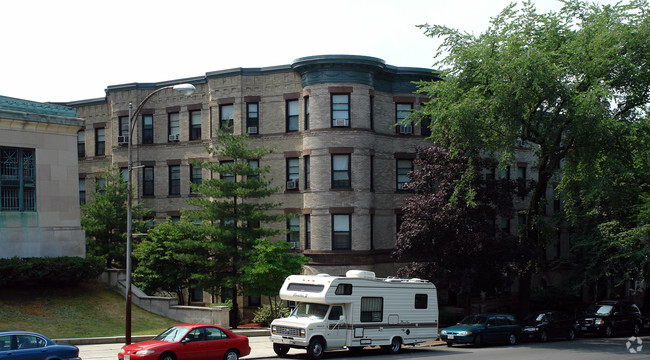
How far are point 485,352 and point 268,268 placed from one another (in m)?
9.80

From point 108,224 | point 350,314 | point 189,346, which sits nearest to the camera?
point 189,346

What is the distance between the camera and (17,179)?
28641 millimetres

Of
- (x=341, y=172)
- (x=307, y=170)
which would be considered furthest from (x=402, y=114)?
(x=307, y=170)

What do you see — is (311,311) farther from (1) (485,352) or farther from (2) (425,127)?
(2) (425,127)

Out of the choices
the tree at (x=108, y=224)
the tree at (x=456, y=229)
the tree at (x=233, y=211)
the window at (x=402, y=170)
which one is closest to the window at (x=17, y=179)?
the tree at (x=108, y=224)

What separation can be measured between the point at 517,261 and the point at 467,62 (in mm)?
10034

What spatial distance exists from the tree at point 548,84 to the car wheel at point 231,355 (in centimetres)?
1461

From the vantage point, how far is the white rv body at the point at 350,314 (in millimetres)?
22719

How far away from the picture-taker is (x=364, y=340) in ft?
78.4

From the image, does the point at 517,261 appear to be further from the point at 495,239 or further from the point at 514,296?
the point at 514,296

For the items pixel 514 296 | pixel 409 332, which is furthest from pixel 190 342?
pixel 514 296

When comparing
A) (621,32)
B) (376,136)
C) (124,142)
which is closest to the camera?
(621,32)

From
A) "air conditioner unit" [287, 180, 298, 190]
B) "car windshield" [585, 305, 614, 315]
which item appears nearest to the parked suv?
"car windshield" [585, 305, 614, 315]

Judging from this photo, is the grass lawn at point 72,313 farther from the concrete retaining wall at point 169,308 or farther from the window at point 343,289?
the window at point 343,289
